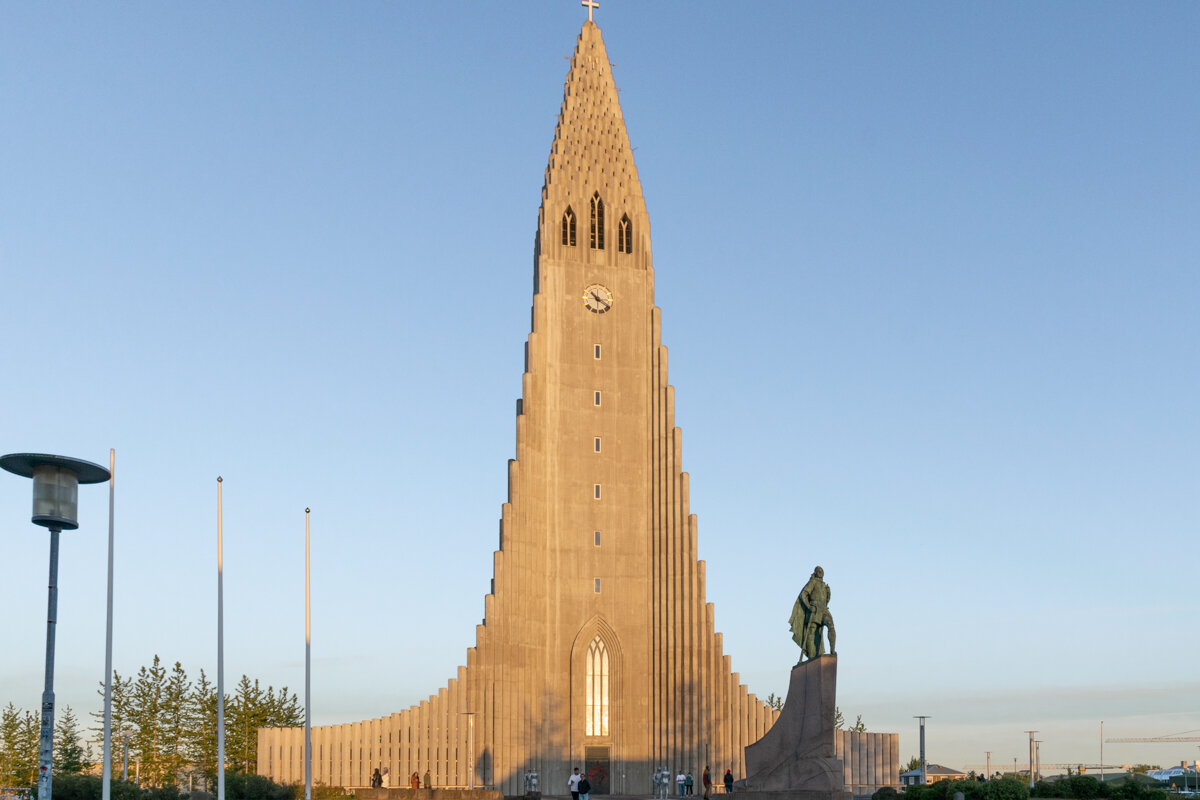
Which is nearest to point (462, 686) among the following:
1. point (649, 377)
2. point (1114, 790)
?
point (649, 377)

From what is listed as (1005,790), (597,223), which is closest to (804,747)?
(1005,790)

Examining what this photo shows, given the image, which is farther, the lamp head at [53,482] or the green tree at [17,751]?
the green tree at [17,751]

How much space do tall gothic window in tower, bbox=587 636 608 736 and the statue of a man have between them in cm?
2032

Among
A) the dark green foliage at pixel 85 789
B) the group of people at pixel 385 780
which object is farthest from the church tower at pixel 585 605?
the dark green foliage at pixel 85 789

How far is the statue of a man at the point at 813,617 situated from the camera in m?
46.2

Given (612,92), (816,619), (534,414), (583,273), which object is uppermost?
(612,92)

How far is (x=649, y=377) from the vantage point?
6919 cm

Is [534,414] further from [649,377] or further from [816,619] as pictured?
[816,619]

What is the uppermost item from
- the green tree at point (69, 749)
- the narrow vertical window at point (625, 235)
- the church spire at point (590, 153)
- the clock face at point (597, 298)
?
the church spire at point (590, 153)

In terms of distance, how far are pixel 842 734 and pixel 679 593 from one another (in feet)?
35.9

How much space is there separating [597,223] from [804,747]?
111 ft

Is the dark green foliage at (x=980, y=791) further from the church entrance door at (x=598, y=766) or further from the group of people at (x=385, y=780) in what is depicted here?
the group of people at (x=385, y=780)

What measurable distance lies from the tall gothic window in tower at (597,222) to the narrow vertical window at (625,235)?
905mm

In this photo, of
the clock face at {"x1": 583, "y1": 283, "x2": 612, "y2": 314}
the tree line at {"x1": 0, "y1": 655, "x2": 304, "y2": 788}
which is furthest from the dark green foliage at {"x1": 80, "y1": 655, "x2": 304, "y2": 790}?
the clock face at {"x1": 583, "y1": 283, "x2": 612, "y2": 314}
